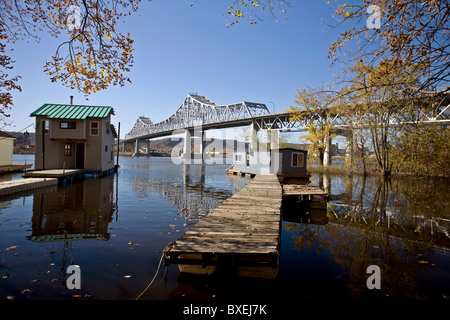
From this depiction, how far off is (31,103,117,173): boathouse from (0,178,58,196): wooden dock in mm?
6537

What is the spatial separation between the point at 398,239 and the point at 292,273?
389cm

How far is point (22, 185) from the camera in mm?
13891

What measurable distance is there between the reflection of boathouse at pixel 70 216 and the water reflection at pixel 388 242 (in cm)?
569

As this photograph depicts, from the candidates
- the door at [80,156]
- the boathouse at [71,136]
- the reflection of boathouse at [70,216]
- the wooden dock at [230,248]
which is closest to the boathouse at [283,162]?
the boathouse at [71,136]

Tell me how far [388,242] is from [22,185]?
16344mm

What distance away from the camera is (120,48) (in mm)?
5688

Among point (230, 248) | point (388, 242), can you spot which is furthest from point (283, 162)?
point (230, 248)

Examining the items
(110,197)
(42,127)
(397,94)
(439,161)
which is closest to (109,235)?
(110,197)

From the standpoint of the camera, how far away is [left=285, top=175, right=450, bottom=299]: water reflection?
184 inches

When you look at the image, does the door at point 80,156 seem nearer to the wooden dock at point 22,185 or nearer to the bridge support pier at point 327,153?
the wooden dock at point 22,185

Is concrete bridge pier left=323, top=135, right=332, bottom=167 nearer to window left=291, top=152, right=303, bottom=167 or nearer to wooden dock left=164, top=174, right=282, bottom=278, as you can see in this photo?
window left=291, top=152, right=303, bottom=167

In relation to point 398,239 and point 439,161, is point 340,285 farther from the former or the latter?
point 439,161

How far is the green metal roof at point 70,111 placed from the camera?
21484 mm

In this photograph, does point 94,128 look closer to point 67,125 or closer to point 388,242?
point 67,125
